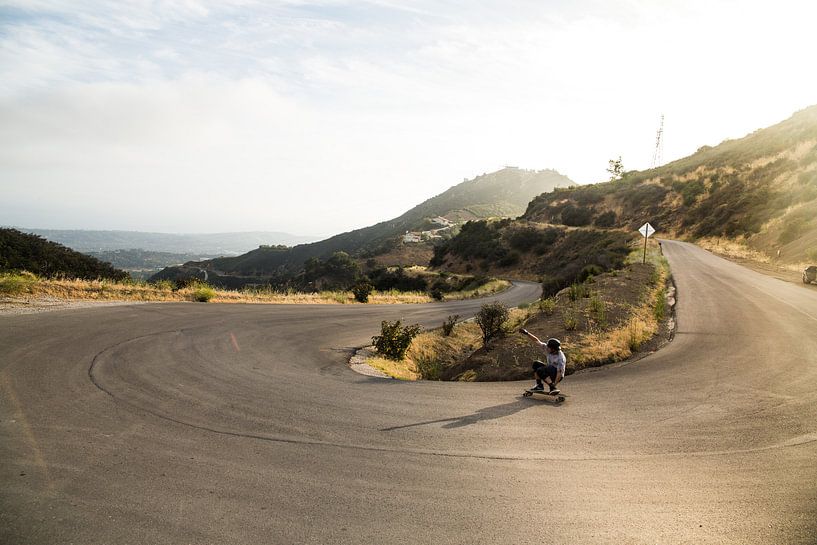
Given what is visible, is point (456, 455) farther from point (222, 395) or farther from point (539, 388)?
point (222, 395)

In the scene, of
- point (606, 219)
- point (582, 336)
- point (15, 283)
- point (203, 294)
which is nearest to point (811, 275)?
point (582, 336)

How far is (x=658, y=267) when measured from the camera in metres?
27.9

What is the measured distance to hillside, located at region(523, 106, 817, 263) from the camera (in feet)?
122

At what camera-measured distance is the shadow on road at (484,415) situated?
7182mm

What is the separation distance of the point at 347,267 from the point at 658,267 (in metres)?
65.5

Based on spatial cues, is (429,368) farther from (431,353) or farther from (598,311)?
(598,311)

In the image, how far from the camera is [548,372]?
29.3 ft

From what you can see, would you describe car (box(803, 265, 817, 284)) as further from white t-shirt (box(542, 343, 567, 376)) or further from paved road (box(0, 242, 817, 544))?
white t-shirt (box(542, 343, 567, 376))

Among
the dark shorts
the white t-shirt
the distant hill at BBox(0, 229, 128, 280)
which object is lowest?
the dark shorts

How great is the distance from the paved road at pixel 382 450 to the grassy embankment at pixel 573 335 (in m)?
1.26

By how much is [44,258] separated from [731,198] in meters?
68.1

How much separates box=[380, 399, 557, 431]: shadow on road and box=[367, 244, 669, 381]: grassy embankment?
297 centimetres

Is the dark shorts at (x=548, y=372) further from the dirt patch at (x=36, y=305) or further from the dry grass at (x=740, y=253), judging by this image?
the dry grass at (x=740, y=253)

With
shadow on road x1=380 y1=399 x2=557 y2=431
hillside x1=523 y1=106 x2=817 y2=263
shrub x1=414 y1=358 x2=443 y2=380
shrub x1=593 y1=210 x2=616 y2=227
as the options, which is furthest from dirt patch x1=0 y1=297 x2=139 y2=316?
shrub x1=593 y1=210 x2=616 y2=227
